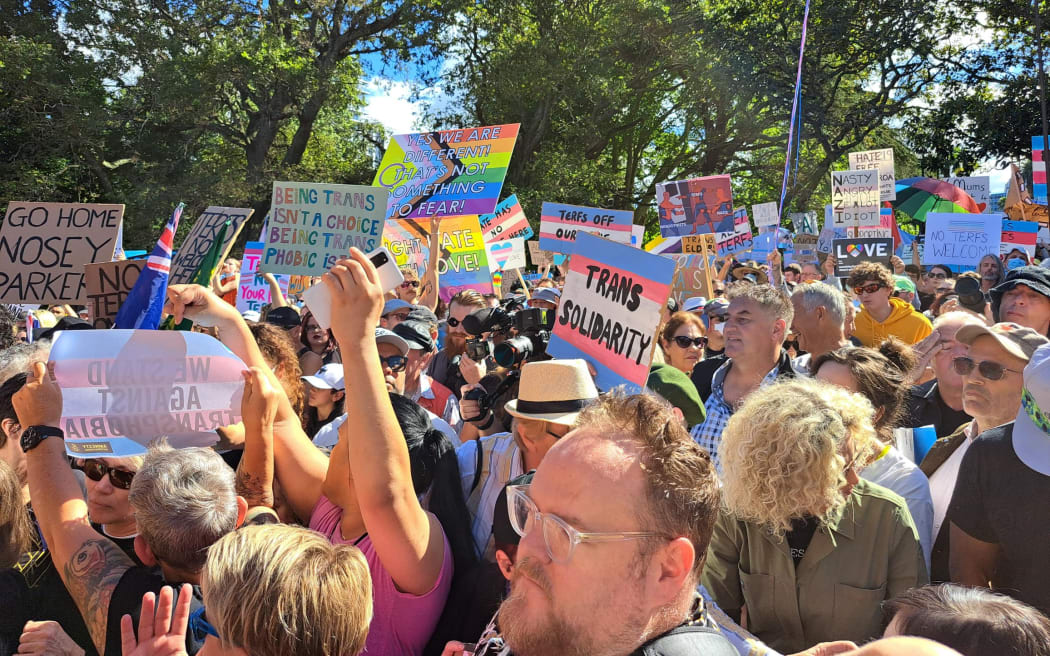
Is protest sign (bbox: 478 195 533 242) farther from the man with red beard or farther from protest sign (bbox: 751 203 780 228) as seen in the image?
protest sign (bbox: 751 203 780 228)

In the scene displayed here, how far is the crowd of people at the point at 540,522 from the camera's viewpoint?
4.95ft

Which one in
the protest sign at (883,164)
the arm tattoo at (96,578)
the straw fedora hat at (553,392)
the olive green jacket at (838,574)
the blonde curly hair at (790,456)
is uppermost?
the protest sign at (883,164)

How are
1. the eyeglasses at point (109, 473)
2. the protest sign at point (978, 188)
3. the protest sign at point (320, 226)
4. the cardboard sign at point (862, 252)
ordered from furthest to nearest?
the protest sign at point (978, 188) < the cardboard sign at point (862, 252) < the protest sign at point (320, 226) < the eyeglasses at point (109, 473)

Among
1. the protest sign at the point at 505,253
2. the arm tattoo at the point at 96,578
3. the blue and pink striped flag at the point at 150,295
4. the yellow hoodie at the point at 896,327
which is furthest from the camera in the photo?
the protest sign at the point at 505,253

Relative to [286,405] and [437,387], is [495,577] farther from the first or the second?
[437,387]

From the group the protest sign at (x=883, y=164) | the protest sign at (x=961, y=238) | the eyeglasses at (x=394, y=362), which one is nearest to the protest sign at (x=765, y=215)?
the protest sign at (x=883, y=164)

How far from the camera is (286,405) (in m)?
3.04

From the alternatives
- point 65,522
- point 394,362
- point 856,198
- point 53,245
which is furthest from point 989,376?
point 856,198

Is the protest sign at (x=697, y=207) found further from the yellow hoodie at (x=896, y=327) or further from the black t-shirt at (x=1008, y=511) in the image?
the black t-shirt at (x=1008, y=511)

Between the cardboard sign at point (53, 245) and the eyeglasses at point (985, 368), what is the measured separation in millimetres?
5079

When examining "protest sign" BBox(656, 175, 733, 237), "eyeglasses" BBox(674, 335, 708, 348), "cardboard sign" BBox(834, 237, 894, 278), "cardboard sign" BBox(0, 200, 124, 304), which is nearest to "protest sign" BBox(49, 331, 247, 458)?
"eyeglasses" BBox(674, 335, 708, 348)

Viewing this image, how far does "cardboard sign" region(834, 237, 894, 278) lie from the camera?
10586 mm

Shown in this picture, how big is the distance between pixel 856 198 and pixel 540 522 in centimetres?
1113

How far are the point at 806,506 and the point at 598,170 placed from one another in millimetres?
25077
